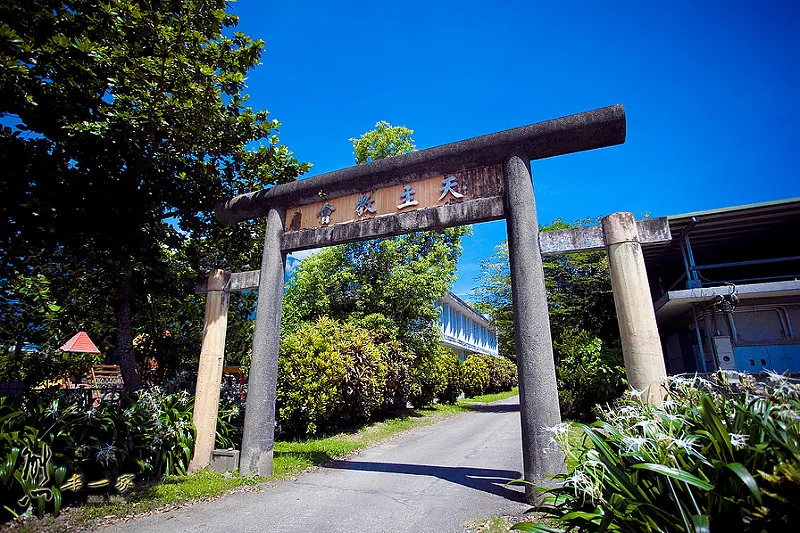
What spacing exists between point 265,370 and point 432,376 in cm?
1132

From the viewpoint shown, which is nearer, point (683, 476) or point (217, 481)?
point (683, 476)

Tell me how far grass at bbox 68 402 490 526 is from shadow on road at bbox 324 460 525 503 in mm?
680

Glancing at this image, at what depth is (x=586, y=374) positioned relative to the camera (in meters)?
11.7

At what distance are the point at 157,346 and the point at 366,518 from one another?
30.9 feet

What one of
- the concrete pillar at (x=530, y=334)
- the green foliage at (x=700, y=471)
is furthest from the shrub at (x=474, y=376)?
the green foliage at (x=700, y=471)

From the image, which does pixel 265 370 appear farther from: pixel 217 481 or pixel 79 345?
pixel 79 345

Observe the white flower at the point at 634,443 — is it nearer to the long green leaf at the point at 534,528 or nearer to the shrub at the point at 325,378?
the long green leaf at the point at 534,528

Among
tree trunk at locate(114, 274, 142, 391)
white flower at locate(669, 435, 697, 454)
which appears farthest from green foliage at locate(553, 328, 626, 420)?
tree trunk at locate(114, 274, 142, 391)

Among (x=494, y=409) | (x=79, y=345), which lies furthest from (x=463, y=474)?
(x=494, y=409)

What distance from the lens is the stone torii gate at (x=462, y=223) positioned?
5020mm

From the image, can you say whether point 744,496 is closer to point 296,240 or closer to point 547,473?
point 547,473

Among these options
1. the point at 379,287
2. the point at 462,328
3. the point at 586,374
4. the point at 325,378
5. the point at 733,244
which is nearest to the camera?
the point at 325,378

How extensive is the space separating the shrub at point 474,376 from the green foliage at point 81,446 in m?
17.3

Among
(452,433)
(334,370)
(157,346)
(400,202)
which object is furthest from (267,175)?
(452,433)
